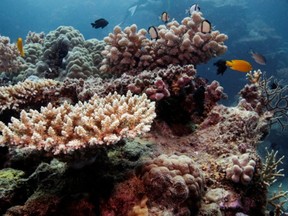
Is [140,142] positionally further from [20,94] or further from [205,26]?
[205,26]

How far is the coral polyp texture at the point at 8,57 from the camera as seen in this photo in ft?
23.5

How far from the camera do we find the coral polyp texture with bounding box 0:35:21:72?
7.15 m

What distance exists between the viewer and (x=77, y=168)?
8.40ft

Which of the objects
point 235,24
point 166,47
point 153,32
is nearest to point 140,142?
point 166,47

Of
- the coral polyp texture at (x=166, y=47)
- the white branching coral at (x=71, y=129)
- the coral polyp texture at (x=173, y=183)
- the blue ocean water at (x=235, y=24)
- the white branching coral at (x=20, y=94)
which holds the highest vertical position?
the blue ocean water at (x=235, y=24)

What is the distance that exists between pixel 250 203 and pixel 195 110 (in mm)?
1795

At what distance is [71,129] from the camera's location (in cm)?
224

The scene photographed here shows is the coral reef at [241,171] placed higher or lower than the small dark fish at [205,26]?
lower

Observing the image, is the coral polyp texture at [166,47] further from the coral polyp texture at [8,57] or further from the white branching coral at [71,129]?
the coral polyp texture at [8,57]

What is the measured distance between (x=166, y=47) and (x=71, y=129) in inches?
143

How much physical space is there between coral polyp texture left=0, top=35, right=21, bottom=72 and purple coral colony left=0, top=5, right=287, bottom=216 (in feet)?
10.4

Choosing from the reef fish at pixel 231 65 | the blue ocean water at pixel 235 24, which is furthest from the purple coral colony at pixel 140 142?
the blue ocean water at pixel 235 24

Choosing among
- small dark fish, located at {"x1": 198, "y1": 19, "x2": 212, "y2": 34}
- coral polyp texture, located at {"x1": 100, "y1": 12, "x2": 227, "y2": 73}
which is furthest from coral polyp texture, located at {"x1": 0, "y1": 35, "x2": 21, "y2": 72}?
small dark fish, located at {"x1": 198, "y1": 19, "x2": 212, "y2": 34}

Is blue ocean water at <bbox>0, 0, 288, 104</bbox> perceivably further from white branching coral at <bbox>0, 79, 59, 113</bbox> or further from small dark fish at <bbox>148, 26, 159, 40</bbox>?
white branching coral at <bbox>0, 79, 59, 113</bbox>
